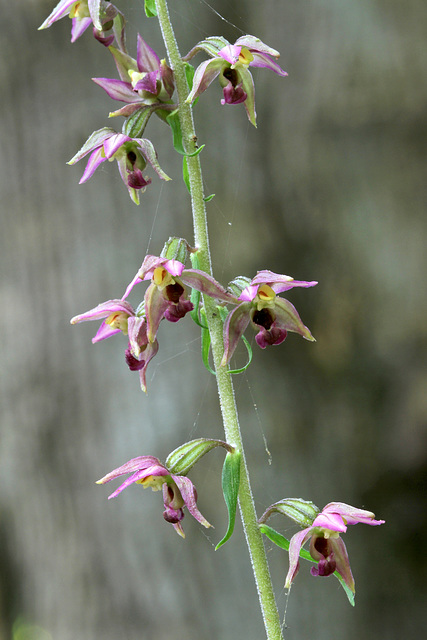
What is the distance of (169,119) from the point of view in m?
0.98

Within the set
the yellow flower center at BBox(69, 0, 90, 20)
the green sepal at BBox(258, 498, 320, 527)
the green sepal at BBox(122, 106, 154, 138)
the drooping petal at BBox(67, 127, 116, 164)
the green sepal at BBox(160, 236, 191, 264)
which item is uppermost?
the yellow flower center at BBox(69, 0, 90, 20)

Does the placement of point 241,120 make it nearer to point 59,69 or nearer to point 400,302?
point 59,69

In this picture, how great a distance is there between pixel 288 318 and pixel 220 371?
0.13 metres

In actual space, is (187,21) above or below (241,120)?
above

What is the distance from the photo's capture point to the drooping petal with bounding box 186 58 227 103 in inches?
36.6

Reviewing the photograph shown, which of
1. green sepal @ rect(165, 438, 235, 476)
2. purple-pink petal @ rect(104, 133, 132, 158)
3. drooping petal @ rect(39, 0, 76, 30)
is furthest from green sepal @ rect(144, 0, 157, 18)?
green sepal @ rect(165, 438, 235, 476)

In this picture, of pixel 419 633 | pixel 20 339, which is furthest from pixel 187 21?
pixel 419 633

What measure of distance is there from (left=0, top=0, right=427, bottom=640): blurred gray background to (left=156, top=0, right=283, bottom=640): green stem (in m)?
0.37

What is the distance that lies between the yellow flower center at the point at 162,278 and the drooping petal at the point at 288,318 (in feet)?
0.53

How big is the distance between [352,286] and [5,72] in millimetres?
867

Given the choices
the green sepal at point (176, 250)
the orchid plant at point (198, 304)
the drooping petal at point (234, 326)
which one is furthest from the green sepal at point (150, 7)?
the drooping petal at point (234, 326)

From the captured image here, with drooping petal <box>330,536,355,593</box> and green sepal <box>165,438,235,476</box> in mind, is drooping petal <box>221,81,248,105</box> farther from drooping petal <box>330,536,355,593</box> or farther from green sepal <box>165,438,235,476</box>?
drooping petal <box>330,536,355,593</box>

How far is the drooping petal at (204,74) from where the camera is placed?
3.05ft

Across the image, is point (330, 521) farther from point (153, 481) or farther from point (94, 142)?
point (94, 142)
